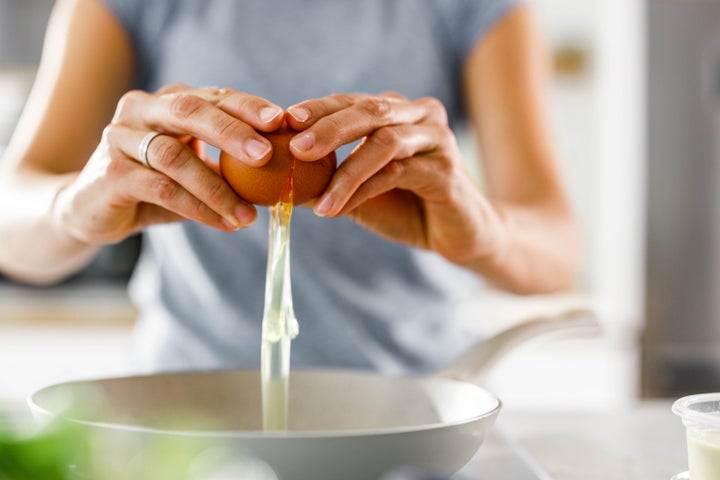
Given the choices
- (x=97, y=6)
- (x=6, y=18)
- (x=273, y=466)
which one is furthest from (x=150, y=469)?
(x=6, y=18)

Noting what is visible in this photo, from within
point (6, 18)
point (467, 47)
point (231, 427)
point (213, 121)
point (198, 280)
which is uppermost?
point (6, 18)

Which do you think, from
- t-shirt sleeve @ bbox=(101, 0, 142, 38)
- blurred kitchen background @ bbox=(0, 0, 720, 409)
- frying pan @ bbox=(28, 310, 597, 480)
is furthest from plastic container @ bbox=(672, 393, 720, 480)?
blurred kitchen background @ bbox=(0, 0, 720, 409)

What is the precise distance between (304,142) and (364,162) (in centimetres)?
6

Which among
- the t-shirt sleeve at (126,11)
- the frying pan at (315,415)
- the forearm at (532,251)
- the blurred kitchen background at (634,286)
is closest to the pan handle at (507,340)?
the frying pan at (315,415)

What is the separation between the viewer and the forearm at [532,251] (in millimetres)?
958

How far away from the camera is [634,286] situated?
2.47 meters

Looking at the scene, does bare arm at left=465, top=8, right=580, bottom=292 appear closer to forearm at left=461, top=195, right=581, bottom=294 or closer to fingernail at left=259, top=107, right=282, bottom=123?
forearm at left=461, top=195, right=581, bottom=294

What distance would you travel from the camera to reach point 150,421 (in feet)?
2.24

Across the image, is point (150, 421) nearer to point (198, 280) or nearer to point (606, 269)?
point (198, 280)

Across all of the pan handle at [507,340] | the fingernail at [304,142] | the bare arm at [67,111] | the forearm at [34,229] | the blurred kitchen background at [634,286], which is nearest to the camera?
the fingernail at [304,142]

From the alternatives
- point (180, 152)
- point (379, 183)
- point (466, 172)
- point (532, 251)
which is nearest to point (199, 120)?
point (180, 152)

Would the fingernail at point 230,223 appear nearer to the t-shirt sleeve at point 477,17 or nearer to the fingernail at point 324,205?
the fingernail at point 324,205

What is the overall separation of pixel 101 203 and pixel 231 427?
8.4 inches

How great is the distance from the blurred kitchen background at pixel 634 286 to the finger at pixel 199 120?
171 centimetres
